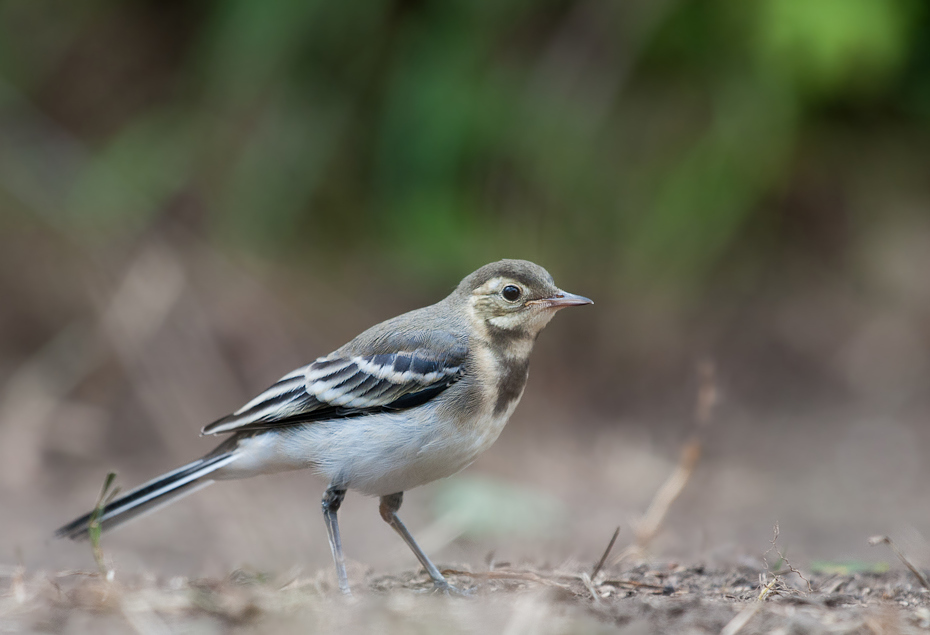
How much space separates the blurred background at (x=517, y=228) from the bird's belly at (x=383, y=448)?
13.2ft

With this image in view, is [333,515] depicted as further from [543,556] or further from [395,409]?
[543,556]

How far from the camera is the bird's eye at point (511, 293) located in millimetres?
5816

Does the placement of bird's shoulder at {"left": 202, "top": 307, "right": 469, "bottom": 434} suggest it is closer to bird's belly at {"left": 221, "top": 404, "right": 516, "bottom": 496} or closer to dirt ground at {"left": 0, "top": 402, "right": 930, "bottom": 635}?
bird's belly at {"left": 221, "top": 404, "right": 516, "bottom": 496}

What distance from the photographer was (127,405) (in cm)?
1117

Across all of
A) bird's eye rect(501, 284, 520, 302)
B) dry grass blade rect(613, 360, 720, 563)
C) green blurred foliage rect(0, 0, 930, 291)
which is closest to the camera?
bird's eye rect(501, 284, 520, 302)

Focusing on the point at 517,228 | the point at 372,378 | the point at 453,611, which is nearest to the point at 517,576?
the point at 453,611

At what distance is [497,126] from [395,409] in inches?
248

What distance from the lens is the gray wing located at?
5516mm

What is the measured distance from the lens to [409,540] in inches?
231

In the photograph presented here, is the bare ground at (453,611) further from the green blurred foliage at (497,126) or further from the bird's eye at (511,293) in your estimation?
the green blurred foliage at (497,126)

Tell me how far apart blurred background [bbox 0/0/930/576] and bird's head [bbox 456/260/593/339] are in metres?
3.95

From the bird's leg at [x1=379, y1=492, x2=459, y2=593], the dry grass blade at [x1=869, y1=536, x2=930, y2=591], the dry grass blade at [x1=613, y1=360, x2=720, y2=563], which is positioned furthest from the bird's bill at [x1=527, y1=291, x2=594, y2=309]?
the dry grass blade at [x1=869, y1=536, x2=930, y2=591]

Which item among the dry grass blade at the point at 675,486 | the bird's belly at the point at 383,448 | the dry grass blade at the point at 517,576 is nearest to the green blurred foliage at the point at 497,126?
the dry grass blade at the point at 675,486

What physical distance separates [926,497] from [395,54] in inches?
299
